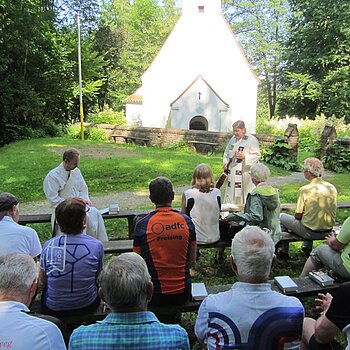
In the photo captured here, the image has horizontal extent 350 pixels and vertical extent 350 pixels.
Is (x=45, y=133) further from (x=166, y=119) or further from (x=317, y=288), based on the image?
(x=317, y=288)

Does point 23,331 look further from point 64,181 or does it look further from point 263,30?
point 263,30

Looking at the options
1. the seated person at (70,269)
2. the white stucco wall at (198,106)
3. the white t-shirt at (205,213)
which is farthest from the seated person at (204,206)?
the white stucco wall at (198,106)

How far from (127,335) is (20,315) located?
582 millimetres

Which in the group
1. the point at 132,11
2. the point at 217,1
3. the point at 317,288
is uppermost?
the point at 132,11

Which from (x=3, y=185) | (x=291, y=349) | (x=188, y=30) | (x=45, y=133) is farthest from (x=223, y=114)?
(x=291, y=349)

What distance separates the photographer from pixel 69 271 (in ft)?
9.48

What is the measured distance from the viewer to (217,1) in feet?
91.1

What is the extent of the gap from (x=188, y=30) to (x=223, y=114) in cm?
712

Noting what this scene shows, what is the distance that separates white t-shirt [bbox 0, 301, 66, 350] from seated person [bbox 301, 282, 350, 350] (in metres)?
1.63

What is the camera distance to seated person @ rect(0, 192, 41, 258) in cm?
332

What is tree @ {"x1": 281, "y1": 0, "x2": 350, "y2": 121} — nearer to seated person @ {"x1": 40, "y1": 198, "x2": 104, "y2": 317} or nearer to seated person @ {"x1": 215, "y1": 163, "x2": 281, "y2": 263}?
seated person @ {"x1": 215, "y1": 163, "x2": 281, "y2": 263}

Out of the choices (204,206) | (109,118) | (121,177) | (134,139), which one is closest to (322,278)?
(204,206)

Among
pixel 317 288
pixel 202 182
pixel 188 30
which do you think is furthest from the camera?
pixel 188 30

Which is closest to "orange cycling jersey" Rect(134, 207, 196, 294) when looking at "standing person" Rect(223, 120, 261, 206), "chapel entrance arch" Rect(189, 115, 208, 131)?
"standing person" Rect(223, 120, 261, 206)
